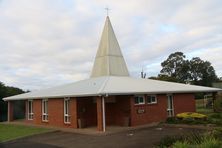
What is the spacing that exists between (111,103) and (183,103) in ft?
20.6

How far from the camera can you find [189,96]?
91.3 feet

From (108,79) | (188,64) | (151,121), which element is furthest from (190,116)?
(188,64)

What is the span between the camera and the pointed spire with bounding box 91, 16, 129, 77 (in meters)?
29.6

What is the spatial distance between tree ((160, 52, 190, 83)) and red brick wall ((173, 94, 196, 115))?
2073 inches

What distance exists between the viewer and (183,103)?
89.7 feet

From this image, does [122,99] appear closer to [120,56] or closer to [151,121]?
[151,121]

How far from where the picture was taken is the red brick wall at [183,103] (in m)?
26.6

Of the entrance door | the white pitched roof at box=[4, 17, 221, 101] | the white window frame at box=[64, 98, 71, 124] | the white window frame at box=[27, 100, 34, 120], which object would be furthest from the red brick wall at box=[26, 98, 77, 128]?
the entrance door

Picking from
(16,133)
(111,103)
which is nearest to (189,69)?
(111,103)

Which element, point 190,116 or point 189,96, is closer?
point 190,116

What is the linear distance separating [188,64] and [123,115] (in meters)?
60.3

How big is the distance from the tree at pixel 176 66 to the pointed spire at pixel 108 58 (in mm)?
50389

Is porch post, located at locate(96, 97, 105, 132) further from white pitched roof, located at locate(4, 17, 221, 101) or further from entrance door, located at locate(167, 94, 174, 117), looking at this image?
entrance door, located at locate(167, 94, 174, 117)

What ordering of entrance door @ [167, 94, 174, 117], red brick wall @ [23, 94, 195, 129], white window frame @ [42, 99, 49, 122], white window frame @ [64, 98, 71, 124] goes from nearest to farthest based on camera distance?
red brick wall @ [23, 94, 195, 129]
white window frame @ [64, 98, 71, 124]
entrance door @ [167, 94, 174, 117]
white window frame @ [42, 99, 49, 122]
